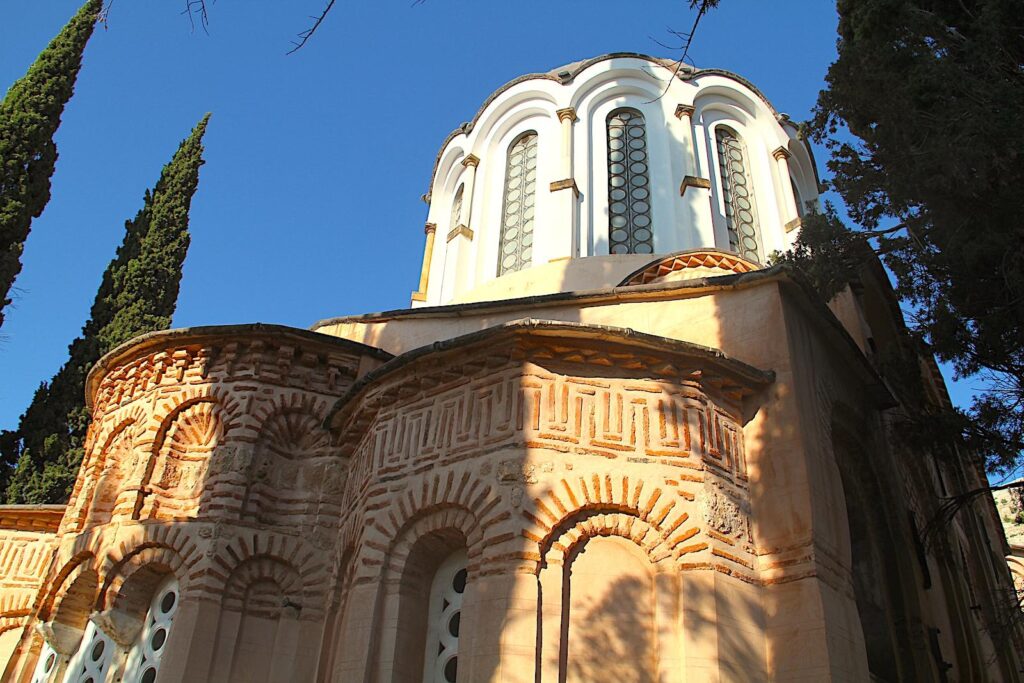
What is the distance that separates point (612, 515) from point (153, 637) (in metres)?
4.40

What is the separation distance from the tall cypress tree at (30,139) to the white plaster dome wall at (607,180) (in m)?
5.85

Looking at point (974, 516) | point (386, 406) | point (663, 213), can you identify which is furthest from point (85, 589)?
point (974, 516)

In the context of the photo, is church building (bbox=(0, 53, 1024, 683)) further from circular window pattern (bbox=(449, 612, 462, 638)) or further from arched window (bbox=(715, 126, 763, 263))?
arched window (bbox=(715, 126, 763, 263))

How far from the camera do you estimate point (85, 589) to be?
800cm

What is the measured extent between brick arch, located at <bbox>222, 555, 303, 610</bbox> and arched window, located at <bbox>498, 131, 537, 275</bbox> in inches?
242

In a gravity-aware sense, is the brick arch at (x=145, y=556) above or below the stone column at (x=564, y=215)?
below

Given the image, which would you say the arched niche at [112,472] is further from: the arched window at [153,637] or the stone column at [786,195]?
the stone column at [786,195]

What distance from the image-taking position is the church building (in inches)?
223

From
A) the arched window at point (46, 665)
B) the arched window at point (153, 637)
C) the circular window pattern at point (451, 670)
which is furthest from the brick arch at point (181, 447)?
the circular window pattern at point (451, 670)

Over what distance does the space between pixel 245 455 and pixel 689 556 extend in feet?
14.2

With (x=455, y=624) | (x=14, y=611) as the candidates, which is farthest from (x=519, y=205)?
(x=14, y=611)

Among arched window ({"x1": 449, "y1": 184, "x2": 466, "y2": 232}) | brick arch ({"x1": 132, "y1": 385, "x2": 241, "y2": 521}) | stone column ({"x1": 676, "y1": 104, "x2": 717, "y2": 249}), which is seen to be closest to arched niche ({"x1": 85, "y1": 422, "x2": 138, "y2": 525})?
brick arch ({"x1": 132, "y1": 385, "x2": 241, "y2": 521})

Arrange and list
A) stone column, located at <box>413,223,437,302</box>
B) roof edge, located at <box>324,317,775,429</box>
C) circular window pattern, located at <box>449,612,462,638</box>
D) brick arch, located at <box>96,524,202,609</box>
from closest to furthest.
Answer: circular window pattern, located at <box>449,612,462,638</box> → roof edge, located at <box>324,317,775,429</box> → brick arch, located at <box>96,524,202,609</box> → stone column, located at <box>413,223,437,302</box>

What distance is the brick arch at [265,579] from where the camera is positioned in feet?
24.6
